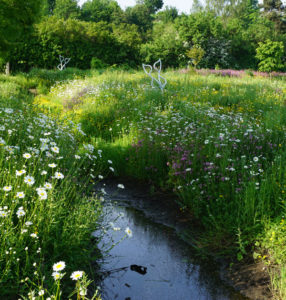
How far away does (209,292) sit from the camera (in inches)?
126

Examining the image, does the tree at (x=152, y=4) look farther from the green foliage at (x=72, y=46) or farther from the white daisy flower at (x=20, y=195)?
the white daisy flower at (x=20, y=195)

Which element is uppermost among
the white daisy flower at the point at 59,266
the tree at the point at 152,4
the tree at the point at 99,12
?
the tree at the point at 152,4

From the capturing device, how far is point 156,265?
3594 millimetres

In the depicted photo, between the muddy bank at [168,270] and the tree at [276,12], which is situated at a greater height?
the tree at [276,12]

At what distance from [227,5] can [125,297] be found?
51648 millimetres

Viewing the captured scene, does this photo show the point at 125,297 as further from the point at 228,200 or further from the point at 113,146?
the point at 113,146

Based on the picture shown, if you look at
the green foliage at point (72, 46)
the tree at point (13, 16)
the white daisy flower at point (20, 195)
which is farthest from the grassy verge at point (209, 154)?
the green foliage at point (72, 46)

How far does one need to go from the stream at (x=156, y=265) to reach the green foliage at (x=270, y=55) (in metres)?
29.1

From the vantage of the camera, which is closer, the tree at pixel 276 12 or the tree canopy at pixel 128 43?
the tree canopy at pixel 128 43

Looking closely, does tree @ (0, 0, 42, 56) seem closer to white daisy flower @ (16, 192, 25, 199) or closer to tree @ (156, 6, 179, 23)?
white daisy flower @ (16, 192, 25, 199)

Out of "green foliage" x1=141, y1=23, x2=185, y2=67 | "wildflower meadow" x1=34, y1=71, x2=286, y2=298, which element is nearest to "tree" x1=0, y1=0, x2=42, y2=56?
"wildflower meadow" x1=34, y1=71, x2=286, y2=298

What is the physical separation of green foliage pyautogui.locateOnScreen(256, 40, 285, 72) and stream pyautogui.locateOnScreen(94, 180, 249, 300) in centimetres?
2912

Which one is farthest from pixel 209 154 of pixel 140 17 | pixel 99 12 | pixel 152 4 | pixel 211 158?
pixel 152 4

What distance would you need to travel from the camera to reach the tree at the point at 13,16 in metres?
11.4
